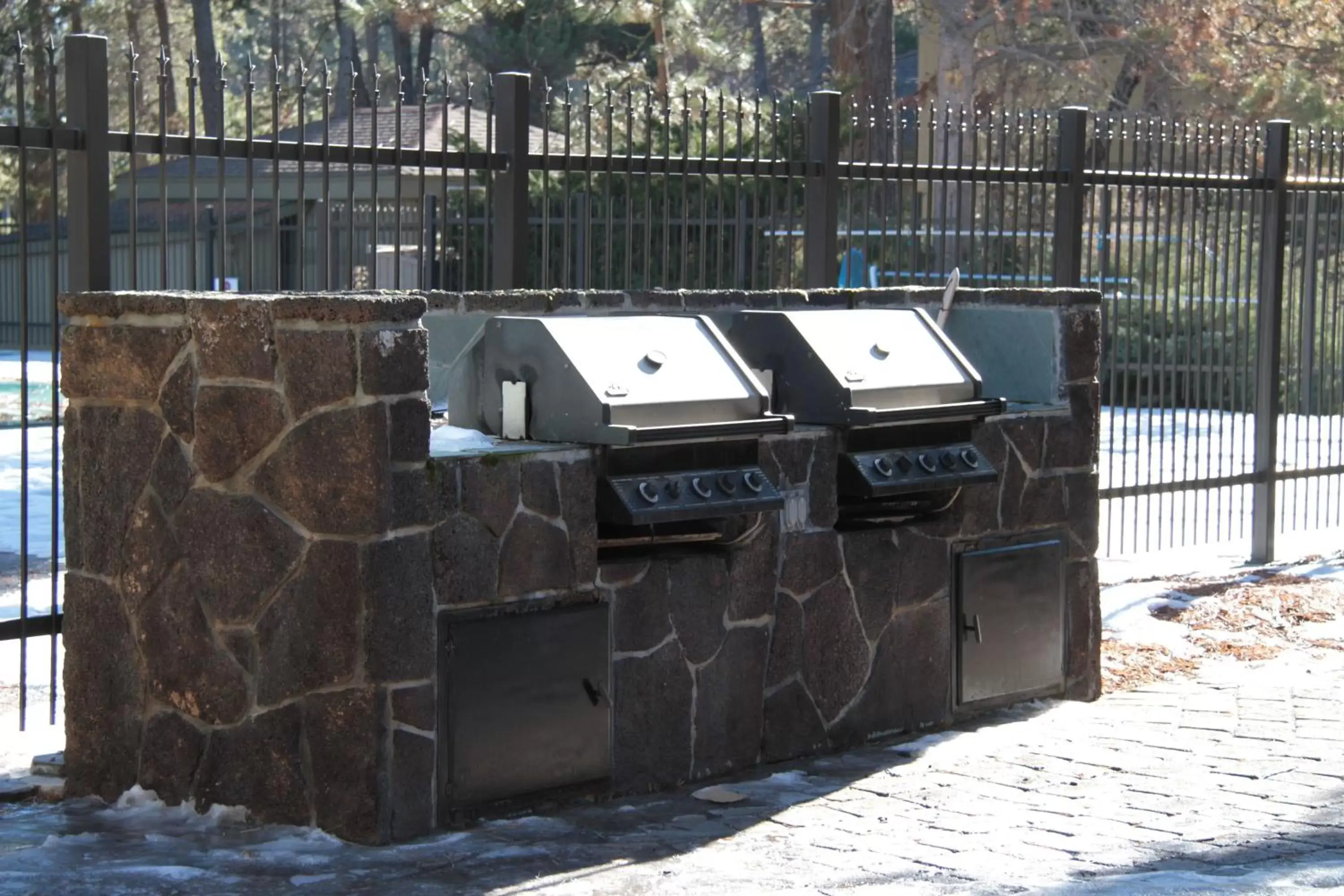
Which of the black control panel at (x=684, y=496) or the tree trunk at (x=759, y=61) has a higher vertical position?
the tree trunk at (x=759, y=61)

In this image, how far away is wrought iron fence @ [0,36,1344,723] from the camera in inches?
248

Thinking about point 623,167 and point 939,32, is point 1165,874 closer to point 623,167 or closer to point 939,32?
point 623,167

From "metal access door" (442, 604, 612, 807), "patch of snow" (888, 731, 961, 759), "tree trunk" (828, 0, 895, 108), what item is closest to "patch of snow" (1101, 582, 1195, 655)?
"patch of snow" (888, 731, 961, 759)

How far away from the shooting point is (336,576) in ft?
17.0

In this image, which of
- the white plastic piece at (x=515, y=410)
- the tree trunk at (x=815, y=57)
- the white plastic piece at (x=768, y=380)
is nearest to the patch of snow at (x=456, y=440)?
the white plastic piece at (x=515, y=410)

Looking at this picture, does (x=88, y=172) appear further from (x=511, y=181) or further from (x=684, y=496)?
(x=684, y=496)

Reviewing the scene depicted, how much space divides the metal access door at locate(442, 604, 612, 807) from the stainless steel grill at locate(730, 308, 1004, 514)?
46.1 inches

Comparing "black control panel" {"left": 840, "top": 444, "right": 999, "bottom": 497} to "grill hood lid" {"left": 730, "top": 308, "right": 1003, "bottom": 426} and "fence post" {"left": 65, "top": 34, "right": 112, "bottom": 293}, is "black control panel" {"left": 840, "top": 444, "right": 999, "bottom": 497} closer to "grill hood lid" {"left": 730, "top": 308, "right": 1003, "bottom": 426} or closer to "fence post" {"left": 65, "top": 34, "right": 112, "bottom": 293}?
"grill hood lid" {"left": 730, "top": 308, "right": 1003, "bottom": 426}

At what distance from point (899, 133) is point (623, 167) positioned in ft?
6.10

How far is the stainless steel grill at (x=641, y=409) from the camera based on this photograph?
5676 mm

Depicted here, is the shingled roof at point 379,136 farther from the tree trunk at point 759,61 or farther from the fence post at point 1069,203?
the tree trunk at point 759,61

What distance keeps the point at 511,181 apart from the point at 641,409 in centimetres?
191

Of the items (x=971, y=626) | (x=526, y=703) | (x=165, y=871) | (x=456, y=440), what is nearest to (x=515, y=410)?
(x=456, y=440)

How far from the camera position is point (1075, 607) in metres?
7.52
